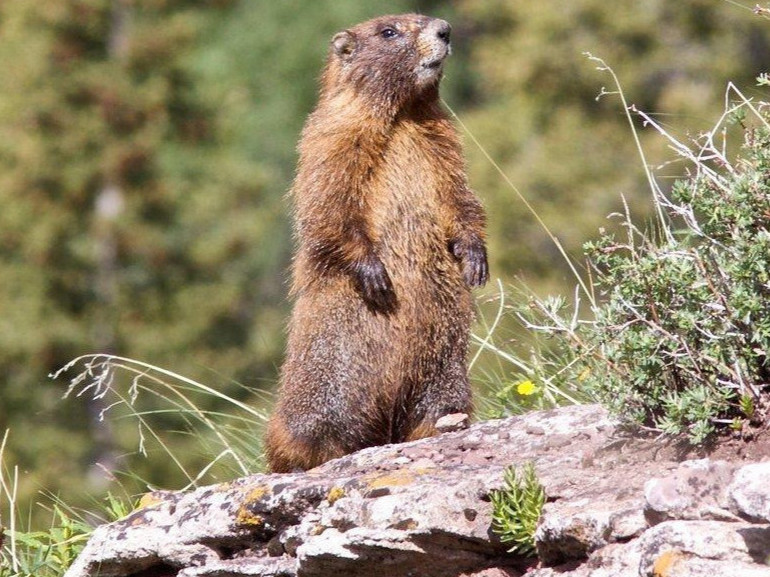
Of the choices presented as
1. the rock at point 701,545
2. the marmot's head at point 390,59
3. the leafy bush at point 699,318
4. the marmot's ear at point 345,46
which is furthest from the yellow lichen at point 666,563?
the marmot's ear at point 345,46

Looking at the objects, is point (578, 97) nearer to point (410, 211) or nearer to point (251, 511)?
point (410, 211)

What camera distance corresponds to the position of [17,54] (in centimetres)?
2814

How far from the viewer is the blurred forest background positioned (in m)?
27.7

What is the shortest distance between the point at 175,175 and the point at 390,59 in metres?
23.1

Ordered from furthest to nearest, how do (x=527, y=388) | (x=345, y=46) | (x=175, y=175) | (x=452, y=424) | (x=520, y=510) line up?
(x=175, y=175)
(x=345, y=46)
(x=527, y=388)
(x=452, y=424)
(x=520, y=510)

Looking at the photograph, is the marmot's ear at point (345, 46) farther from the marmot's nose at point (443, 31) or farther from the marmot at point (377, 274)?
the marmot's nose at point (443, 31)

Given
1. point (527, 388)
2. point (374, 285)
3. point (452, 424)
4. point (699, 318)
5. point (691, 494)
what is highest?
point (699, 318)

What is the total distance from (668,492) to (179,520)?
2062 millimetres

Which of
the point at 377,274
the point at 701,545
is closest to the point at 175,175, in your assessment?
the point at 377,274

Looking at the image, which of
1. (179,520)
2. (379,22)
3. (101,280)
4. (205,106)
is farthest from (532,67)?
(179,520)

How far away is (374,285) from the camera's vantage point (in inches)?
247

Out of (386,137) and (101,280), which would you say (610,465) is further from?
(101,280)

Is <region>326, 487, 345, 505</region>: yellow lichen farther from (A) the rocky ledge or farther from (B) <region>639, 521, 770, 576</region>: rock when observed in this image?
(B) <region>639, 521, 770, 576</region>: rock

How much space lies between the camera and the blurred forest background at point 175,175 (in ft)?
90.8
